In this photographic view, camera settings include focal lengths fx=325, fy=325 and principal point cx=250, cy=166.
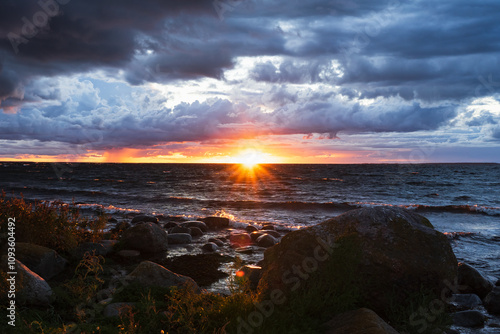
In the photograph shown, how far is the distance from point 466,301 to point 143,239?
10195 mm

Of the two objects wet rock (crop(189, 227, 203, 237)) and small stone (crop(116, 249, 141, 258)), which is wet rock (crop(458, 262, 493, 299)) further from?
wet rock (crop(189, 227, 203, 237))

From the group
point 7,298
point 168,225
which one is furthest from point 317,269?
point 168,225

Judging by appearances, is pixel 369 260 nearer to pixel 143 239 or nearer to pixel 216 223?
pixel 143 239

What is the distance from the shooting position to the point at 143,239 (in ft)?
39.1

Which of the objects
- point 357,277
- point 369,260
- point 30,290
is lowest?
point 30,290

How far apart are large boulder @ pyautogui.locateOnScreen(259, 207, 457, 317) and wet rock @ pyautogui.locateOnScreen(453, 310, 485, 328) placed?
163cm

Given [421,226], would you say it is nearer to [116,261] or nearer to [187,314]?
[187,314]

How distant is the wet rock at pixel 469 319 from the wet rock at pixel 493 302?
876 millimetres

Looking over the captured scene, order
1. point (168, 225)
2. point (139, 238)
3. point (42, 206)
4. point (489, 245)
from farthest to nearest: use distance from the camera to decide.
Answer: point (168, 225), point (489, 245), point (139, 238), point (42, 206)

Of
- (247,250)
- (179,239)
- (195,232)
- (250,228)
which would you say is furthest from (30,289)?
(250,228)

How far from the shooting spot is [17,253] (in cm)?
776

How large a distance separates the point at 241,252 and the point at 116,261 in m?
4.56

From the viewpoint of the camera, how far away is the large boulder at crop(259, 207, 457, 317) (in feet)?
18.4

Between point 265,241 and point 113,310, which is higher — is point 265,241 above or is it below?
below
